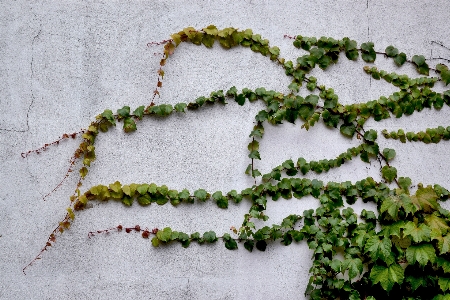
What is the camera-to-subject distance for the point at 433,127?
3.55 m

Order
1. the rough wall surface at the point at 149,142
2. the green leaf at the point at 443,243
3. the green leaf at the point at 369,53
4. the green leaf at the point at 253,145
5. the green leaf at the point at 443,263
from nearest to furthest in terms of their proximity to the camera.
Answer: the green leaf at the point at 443,243 < the green leaf at the point at 443,263 < the rough wall surface at the point at 149,142 < the green leaf at the point at 253,145 < the green leaf at the point at 369,53

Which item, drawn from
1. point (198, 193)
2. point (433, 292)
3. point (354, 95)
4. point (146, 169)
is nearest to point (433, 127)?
point (354, 95)

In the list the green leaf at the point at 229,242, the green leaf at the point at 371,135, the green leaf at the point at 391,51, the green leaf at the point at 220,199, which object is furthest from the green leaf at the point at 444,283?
the green leaf at the point at 391,51

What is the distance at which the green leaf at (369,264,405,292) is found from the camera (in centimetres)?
308

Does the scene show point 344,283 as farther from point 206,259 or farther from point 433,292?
point 206,259

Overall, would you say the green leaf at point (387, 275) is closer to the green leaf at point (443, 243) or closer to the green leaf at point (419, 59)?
the green leaf at point (443, 243)

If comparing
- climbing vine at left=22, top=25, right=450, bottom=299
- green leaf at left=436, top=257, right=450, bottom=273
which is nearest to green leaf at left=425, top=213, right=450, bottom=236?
climbing vine at left=22, top=25, right=450, bottom=299

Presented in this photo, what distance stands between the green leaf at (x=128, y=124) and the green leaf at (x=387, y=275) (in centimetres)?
187

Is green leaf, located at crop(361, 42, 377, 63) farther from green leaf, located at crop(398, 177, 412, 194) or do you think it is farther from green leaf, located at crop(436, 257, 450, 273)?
green leaf, located at crop(436, 257, 450, 273)

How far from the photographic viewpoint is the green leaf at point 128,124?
10.8 feet

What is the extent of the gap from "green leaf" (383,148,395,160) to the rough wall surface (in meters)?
0.10

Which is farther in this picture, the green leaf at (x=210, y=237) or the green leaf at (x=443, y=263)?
the green leaf at (x=210, y=237)

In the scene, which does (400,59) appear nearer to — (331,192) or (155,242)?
(331,192)

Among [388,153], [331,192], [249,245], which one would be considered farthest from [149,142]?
[388,153]
